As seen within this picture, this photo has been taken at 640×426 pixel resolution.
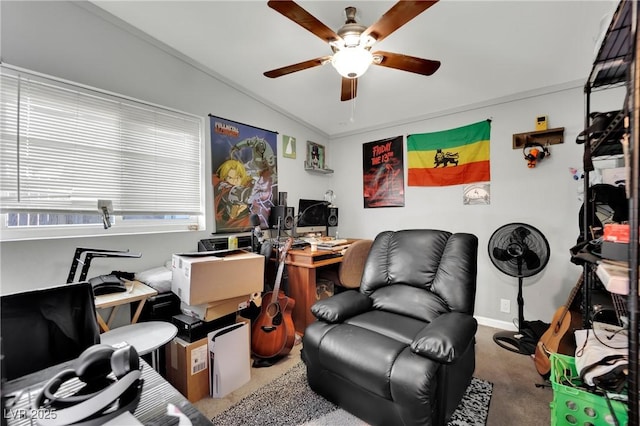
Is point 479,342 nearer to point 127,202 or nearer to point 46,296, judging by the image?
point 46,296

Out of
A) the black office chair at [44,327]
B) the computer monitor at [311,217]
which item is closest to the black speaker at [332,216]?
the computer monitor at [311,217]

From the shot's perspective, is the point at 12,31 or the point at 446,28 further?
the point at 446,28

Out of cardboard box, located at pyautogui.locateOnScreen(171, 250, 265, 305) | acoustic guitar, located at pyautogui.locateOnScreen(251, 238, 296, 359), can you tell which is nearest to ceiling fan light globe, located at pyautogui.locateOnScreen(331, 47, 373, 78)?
cardboard box, located at pyautogui.locateOnScreen(171, 250, 265, 305)

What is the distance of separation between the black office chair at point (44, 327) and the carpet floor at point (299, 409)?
1018 millimetres

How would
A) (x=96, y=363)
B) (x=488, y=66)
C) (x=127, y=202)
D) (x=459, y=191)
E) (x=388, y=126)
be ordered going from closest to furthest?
(x=96, y=363)
(x=127, y=202)
(x=488, y=66)
(x=459, y=191)
(x=388, y=126)

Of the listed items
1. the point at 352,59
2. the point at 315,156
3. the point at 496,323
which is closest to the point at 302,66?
the point at 352,59

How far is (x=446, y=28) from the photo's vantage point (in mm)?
1802

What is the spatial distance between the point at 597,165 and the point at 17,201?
4317mm

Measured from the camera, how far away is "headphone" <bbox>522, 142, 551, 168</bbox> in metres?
2.49

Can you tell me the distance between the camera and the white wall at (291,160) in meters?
1.61

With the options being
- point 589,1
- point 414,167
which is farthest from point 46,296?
point 414,167

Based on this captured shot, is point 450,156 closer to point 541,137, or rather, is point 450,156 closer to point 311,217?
point 541,137

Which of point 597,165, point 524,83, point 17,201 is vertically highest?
point 524,83

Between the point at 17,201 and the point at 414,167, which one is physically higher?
the point at 414,167
